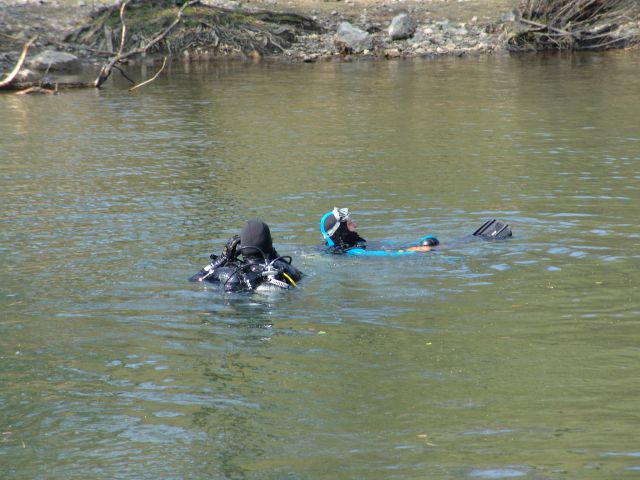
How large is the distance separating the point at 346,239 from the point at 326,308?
2.26m

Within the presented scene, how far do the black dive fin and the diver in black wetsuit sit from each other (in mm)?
2962

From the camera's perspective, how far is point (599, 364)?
8.34 meters

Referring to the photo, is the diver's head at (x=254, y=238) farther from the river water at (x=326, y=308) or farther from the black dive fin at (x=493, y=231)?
the black dive fin at (x=493, y=231)

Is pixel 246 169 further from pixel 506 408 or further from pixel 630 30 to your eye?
pixel 630 30

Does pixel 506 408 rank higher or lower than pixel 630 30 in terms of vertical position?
lower

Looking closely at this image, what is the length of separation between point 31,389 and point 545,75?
25.6 metres

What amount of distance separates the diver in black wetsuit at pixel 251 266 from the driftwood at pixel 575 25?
96.5ft

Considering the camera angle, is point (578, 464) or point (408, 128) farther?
point (408, 128)

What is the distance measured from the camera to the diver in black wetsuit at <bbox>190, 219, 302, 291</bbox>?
1060cm

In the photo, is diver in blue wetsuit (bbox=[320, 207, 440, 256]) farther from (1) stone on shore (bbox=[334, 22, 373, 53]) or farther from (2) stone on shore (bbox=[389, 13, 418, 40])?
(2) stone on shore (bbox=[389, 13, 418, 40])

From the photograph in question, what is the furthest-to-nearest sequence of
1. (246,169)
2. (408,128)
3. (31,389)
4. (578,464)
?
(408,128) < (246,169) < (31,389) < (578,464)

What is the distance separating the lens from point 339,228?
12.3 meters

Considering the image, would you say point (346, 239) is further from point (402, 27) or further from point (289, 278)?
point (402, 27)

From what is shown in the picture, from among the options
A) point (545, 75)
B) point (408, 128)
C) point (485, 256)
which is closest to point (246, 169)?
point (408, 128)
